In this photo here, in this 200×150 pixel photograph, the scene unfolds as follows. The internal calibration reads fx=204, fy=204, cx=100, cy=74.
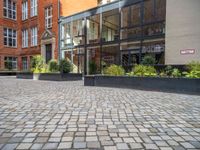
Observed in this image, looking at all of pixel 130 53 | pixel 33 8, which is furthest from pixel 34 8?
pixel 130 53

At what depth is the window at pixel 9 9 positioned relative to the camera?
31203mm

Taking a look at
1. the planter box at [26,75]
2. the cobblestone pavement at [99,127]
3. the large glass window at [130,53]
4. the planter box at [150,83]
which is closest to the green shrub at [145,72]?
the planter box at [150,83]

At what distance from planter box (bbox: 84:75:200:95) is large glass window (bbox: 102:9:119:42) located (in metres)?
8.48

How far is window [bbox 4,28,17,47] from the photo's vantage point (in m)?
31.0

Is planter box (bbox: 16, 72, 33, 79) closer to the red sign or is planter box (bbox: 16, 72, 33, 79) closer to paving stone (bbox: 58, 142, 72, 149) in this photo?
the red sign

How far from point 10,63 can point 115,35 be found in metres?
19.0

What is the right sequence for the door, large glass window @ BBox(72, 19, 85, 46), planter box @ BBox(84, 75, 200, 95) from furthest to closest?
the door → large glass window @ BBox(72, 19, 85, 46) → planter box @ BBox(84, 75, 200, 95)

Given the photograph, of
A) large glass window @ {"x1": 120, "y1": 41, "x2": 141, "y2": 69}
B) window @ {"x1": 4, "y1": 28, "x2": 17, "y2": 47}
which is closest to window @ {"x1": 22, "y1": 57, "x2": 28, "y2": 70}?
window @ {"x1": 4, "y1": 28, "x2": 17, "y2": 47}

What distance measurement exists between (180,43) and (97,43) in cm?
841

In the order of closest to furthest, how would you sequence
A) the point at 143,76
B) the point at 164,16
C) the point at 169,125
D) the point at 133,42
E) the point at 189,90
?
the point at 169,125 < the point at 189,90 < the point at 143,76 < the point at 164,16 < the point at 133,42

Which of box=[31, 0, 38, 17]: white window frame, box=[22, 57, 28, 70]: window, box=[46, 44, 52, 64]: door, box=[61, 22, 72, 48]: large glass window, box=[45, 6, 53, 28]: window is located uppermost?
box=[31, 0, 38, 17]: white window frame

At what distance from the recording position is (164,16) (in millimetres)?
16016

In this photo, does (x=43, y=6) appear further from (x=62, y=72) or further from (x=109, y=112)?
(x=109, y=112)

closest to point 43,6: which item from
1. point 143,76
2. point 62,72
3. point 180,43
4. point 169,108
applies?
point 62,72
